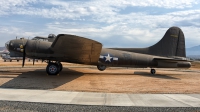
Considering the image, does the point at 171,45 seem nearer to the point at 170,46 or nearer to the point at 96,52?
the point at 170,46

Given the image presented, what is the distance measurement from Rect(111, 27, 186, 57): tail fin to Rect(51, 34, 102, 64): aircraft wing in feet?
16.1

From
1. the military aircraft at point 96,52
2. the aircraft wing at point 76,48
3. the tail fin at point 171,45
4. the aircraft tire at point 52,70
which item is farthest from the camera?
the tail fin at point 171,45

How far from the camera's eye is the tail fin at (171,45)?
19438mm

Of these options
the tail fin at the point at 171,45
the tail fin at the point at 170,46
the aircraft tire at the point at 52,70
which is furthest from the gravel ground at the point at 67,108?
the tail fin at the point at 171,45

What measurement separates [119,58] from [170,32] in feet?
19.0

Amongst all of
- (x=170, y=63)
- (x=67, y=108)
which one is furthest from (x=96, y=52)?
(x=67, y=108)

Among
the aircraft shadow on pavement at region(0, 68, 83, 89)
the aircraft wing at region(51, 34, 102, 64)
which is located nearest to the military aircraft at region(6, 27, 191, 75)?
the aircraft wing at region(51, 34, 102, 64)

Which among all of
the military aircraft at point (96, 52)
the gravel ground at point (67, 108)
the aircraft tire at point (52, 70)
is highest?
the military aircraft at point (96, 52)

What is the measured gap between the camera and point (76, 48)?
46.5ft

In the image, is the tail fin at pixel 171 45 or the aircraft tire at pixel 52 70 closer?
the aircraft tire at pixel 52 70

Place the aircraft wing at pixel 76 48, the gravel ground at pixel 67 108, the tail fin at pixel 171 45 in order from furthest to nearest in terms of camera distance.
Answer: the tail fin at pixel 171 45, the aircraft wing at pixel 76 48, the gravel ground at pixel 67 108

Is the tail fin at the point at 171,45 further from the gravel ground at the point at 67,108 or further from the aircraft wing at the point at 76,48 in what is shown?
the gravel ground at the point at 67,108

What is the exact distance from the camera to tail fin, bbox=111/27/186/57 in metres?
19.4

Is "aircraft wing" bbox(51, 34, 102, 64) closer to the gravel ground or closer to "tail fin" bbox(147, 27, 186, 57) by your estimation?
the gravel ground
